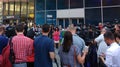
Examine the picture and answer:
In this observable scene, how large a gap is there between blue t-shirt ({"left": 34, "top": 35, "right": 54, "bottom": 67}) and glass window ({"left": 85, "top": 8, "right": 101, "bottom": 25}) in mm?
23510

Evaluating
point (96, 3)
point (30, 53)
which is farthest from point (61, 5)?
point (30, 53)

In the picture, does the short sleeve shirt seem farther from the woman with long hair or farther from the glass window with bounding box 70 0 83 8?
the glass window with bounding box 70 0 83 8

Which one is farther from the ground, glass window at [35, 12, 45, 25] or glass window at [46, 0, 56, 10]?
glass window at [46, 0, 56, 10]

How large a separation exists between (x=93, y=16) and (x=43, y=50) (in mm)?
24563

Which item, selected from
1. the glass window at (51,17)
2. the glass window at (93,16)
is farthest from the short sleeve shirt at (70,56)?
the glass window at (51,17)

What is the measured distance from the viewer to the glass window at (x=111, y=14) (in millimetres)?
28047

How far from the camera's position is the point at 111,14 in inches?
1136

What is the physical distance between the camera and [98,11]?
3042 centimetres

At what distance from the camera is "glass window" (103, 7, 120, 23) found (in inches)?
1104

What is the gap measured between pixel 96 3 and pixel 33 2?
12.7m

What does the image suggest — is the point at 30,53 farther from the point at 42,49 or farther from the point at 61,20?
the point at 61,20

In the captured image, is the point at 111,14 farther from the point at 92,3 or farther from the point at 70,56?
the point at 70,56

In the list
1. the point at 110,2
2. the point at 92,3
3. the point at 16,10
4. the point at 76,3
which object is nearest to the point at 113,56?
the point at 110,2

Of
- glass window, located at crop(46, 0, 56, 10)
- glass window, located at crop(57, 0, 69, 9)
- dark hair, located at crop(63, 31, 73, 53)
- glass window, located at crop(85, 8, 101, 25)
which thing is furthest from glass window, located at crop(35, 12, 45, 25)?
dark hair, located at crop(63, 31, 73, 53)
